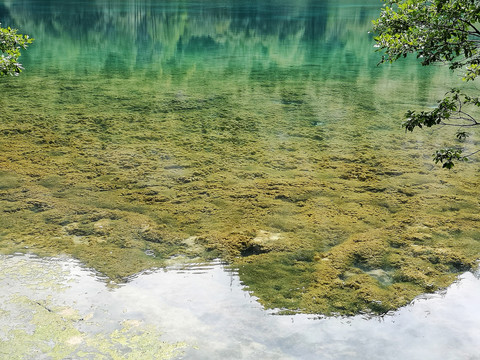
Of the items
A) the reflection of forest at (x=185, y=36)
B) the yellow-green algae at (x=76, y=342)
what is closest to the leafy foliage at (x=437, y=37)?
the yellow-green algae at (x=76, y=342)

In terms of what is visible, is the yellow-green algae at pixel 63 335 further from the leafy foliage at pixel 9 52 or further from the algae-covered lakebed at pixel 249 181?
the leafy foliage at pixel 9 52

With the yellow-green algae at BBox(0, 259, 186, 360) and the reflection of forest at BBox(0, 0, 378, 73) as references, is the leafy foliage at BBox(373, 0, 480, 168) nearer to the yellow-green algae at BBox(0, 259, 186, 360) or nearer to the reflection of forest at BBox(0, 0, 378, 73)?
the yellow-green algae at BBox(0, 259, 186, 360)

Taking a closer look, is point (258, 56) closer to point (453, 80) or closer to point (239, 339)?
point (453, 80)

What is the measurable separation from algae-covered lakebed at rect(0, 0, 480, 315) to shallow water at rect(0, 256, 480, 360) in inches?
7.8

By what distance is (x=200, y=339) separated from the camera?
389 centimetres

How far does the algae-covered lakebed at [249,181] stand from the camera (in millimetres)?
4980

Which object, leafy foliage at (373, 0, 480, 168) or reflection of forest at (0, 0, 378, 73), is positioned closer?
leafy foliage at (373, 0, 480, 168)

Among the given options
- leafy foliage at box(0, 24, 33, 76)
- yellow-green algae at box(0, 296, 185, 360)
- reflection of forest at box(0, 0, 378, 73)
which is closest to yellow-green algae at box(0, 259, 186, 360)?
yellow-green algae at box(0, 296, 185, 360)

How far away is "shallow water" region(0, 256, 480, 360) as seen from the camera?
3.79 metres

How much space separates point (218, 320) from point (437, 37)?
3002 millimetres

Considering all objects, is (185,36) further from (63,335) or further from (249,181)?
(63,335)

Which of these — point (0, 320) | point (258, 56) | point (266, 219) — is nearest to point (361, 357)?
point (266, 219)

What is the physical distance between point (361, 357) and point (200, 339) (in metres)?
1.26

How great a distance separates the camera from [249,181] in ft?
23.1
